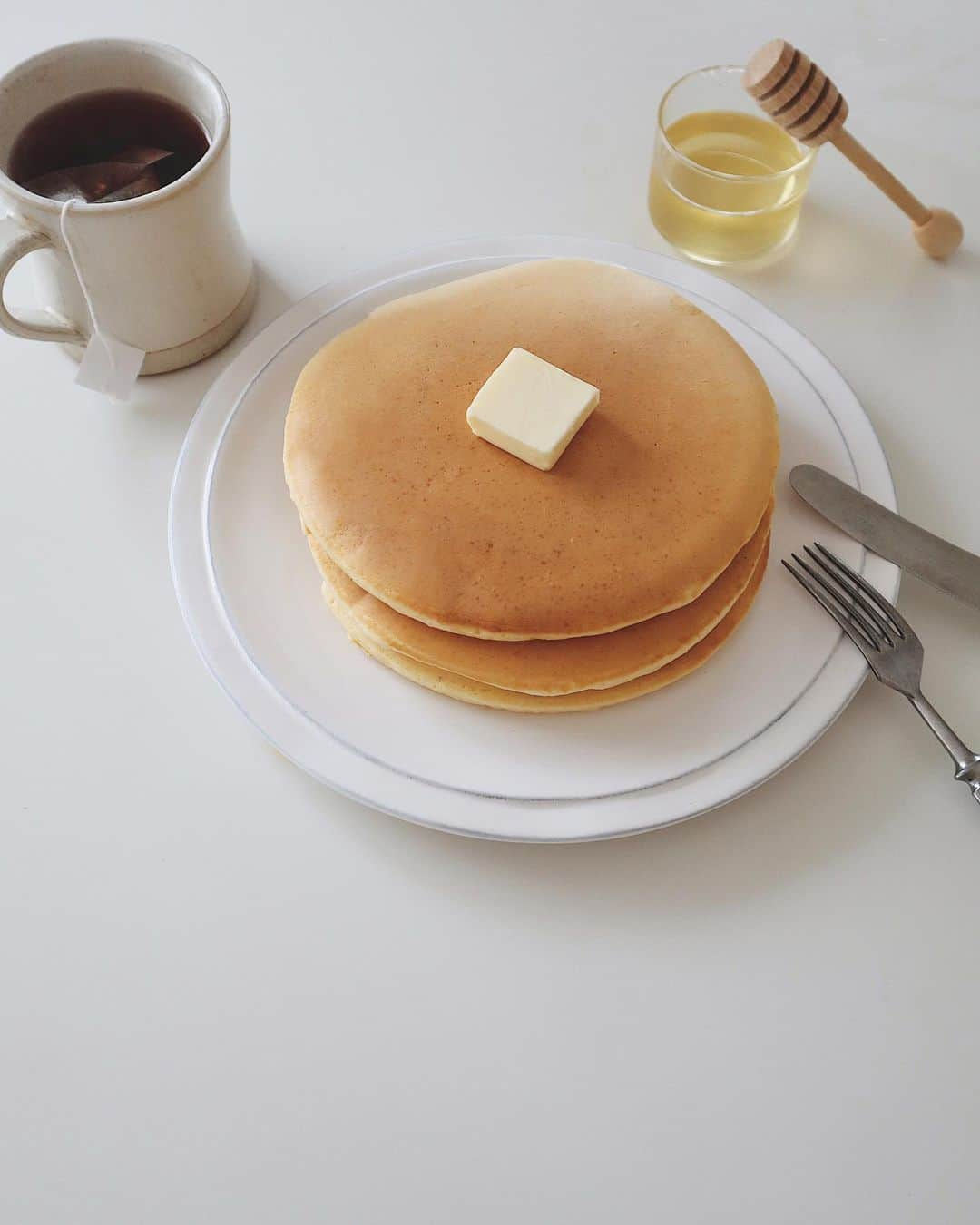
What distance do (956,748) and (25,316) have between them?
1.01m

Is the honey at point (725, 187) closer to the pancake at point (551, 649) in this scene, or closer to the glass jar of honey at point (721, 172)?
the glass jar of honey at point (721, 172)

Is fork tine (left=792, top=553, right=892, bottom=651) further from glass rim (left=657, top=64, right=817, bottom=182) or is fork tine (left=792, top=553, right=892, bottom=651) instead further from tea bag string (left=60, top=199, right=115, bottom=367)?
tea bag string (left=60, top=199, right=115, bottom=367)

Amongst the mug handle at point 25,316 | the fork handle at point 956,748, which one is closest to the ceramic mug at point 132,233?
the mug handle at point 25,316

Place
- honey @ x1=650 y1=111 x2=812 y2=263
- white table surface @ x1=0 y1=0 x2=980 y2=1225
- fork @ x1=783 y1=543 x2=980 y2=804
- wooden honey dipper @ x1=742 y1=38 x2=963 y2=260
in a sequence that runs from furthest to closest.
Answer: honey @ x1=650 y1=111 x2=812 y2=263, wooden honey dipper @ x1=742 y1=38 x2=963 y2=260, fork @ x1=783 y1=543 x2=980 y2=804, white table surface @ x1=0 y1=0 x2=980 y2=1225

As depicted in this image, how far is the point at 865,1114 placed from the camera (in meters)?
0.89

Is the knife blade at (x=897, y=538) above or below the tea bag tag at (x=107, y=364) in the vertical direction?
below

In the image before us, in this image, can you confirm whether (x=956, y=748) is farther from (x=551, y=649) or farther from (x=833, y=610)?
(x=551, y=649)

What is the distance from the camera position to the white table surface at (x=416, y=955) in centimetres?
87

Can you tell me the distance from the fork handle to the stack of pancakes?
0.61 ft

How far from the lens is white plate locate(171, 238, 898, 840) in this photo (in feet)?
3.08

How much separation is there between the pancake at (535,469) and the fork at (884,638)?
11 cm

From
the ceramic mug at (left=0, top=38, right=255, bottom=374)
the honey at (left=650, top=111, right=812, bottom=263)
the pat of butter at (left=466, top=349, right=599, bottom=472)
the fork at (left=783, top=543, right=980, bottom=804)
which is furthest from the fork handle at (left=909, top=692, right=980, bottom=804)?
the ceramic mug at (left=0, top=38, right=255, bottom=374)

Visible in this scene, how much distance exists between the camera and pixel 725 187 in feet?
4.04

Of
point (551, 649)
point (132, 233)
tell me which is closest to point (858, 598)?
point (551, 649)
